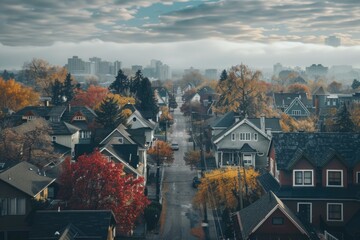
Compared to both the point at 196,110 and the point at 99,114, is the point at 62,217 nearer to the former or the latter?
the point at 99,114

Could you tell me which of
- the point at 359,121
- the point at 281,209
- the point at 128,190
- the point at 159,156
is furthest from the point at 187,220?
the point at 359,121

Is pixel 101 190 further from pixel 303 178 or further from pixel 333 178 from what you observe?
pixel 333 178

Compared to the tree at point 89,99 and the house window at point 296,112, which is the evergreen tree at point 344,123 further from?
the tree at point 89,99

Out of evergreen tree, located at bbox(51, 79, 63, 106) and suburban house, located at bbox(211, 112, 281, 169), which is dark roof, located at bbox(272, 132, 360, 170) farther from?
evergreen tree, located at bbox(51, 79, 63, 106)

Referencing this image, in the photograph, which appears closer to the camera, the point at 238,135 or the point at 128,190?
the point at 128,190

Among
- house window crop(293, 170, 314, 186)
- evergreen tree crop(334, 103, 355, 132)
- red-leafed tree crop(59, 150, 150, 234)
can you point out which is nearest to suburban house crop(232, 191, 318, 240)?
house window crop(293, 170, 314, 186)

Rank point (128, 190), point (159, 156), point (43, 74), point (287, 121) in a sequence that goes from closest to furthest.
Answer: point (128, 190) < point (159, 156) < point (287, 121) < point (43, 74)
